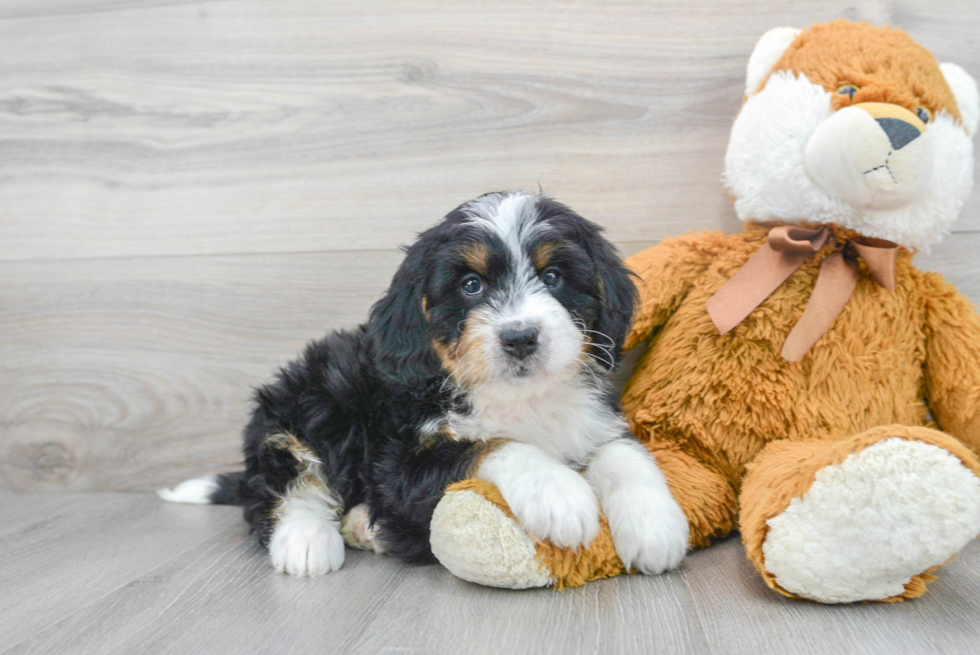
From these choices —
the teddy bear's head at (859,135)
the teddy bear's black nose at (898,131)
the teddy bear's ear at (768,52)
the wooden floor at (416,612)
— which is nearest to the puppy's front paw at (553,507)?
the wooden floor at (416,612)

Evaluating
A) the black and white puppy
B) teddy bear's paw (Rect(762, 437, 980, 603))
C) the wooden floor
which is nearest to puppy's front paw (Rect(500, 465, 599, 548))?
the black and white puppy

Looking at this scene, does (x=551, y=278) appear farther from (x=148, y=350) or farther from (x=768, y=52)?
(x=148, y=350)

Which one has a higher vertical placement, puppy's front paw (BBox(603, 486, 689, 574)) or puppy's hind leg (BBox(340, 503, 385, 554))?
puppy's front paw (BBox(603, 486, 689, 574))

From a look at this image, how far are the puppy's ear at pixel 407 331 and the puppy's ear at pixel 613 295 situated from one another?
39cm

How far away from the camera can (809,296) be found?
69.6 inches

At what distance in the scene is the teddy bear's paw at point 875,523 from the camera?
47.9 inches

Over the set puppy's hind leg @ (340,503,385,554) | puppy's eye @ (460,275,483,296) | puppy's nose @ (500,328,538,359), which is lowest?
puppy's hind leg @ (340,503,385,554)

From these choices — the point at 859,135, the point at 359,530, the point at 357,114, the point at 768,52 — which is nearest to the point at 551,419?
the point at 359,530

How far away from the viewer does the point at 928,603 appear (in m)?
1.34

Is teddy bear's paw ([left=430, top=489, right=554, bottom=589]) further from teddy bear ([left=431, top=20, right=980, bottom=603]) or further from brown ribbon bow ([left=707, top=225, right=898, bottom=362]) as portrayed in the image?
brown ribbon bow ([left=707, top=225, right=898, bottom=362])

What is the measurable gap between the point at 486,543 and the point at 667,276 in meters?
0.85

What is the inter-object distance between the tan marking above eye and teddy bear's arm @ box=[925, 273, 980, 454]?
3.60 feet

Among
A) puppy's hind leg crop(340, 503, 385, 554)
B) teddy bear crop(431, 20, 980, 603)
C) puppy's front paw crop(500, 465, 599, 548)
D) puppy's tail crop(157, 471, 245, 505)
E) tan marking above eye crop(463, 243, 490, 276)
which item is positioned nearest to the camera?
puppy's front paw crop(500, 465, 599, 548)

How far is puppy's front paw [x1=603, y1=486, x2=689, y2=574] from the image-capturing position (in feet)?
4.82
